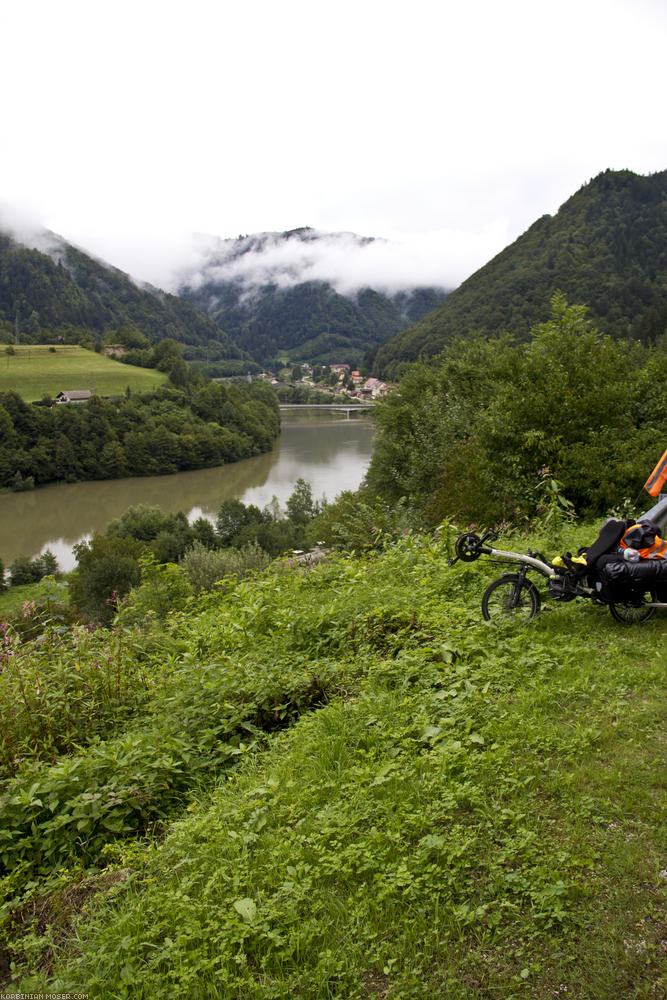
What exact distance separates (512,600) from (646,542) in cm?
100

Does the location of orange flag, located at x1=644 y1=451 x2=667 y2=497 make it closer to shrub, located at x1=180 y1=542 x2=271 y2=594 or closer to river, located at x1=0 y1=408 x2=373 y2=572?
shrub, located at x1=180 y1=542 x2=271 y2=594

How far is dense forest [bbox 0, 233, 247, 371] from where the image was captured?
144m

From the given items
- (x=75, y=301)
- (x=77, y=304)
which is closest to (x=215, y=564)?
(x=77, y=304)

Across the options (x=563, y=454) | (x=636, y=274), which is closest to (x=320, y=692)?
(x=563, y=454)

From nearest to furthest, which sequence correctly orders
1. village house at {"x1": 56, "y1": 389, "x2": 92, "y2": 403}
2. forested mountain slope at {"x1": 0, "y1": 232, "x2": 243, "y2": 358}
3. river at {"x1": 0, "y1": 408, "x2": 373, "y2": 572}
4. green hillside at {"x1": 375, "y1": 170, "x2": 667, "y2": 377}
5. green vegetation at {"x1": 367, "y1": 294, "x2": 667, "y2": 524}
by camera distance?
green vegetation at {"x1": 367, "y1": 294, "x2": 667, "y2": 524} → river at {"x1": 0, "y1": 408, "x2": 373, "y2": 572} → green hillside at {"x1": 375, "y1": 170, "x2": 667, "y2": 377} → village house at {"x1": 56, "y1": 389, "x2": 92, "y2": 403} → forested mountain slope at {"x1": 0, "y1": 232, "x2": 243, "y2": 358}

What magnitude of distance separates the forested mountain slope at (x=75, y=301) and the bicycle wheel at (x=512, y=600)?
444 feet

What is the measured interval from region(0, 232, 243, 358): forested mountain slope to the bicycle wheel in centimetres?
13546

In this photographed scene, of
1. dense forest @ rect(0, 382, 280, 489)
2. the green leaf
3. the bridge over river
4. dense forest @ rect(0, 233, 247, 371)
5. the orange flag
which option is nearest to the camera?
the green leaf

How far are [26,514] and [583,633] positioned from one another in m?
50.0

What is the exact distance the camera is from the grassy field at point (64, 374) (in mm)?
76438

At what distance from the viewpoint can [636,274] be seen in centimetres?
6412

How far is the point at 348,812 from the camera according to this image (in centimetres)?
243

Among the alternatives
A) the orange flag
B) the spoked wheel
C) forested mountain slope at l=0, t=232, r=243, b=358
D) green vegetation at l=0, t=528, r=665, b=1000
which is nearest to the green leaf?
green vegetation at l=0, t=528, r=665, b=1000

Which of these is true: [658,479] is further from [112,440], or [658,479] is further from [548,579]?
[112,440]
